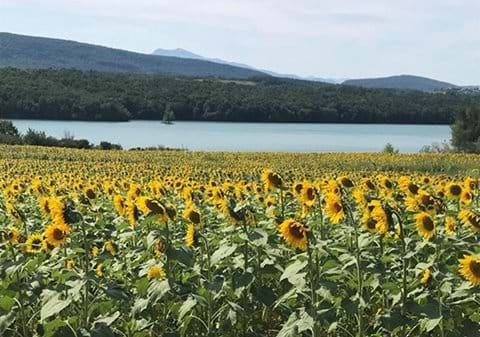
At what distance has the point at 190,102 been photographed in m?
97.4

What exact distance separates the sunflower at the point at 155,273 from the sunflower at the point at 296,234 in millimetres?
785

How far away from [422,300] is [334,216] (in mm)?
634

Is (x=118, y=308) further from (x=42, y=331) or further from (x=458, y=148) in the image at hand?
(x=458, y=148)

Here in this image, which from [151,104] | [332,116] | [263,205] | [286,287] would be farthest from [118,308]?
[332,116]

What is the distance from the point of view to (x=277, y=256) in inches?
161

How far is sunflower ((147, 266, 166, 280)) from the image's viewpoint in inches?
149

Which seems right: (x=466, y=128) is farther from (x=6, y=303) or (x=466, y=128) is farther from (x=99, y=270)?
(x=6, y=303)

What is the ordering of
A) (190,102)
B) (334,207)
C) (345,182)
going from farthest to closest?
(190,102)
(345,182)
(334,207)

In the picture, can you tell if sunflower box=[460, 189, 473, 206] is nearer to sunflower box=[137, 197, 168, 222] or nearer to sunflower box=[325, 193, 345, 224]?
sunflower box=[325, 193, 345, 224]

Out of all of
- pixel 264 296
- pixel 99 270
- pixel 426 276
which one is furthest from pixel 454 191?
pixel 99 270

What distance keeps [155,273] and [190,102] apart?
94.2 metres

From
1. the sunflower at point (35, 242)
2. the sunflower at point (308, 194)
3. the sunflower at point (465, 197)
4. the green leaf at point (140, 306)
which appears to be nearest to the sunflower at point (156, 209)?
the green leaf at point (140, 306)

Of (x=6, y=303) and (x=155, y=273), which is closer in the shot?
(x=6, y=303)

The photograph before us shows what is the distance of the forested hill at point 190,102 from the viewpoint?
81.5 meters
